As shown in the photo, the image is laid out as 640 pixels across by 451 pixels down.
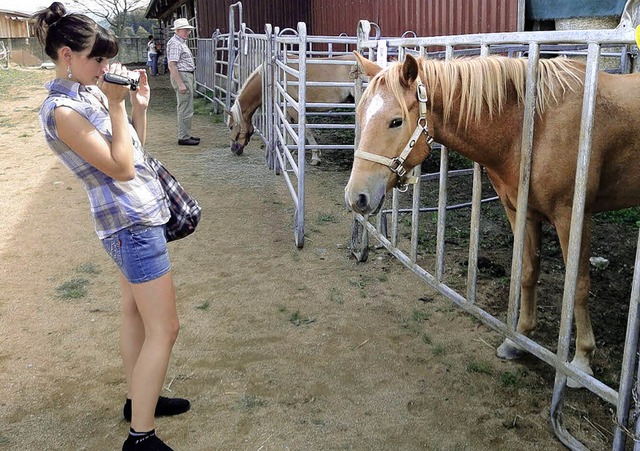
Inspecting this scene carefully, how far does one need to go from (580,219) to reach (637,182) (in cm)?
71

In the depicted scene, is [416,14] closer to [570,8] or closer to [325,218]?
[570,8]

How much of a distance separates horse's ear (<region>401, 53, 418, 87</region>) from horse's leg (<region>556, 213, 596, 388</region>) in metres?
0.88

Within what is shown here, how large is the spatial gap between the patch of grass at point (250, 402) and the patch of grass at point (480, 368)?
3.42ft

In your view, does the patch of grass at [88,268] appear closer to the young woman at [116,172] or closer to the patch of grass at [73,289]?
the patch of grass at [73,289]

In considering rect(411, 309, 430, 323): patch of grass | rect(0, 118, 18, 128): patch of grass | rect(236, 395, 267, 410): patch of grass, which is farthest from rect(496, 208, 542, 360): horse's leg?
rect(0, 118, 18, 128): patch of grass

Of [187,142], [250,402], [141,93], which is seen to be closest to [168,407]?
[250,402]

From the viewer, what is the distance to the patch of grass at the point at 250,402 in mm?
2590

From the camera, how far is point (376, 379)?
2795 mm

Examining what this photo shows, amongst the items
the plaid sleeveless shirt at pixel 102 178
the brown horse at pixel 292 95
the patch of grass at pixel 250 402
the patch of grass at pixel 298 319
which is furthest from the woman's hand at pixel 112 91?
the brown horse at pixel 292 95

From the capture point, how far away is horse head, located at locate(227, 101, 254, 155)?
7824mm

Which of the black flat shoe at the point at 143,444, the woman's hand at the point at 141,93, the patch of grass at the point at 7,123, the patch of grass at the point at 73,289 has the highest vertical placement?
the woman's hand at the point at 141,93

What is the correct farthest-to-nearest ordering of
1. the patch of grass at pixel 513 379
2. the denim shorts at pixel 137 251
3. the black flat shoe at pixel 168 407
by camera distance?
the patch of grass at pixel 513 379 → the black flat shoe at pixel 168 407 → the denim shorts at pixel 137 251

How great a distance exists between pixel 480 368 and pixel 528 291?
48 centimetres

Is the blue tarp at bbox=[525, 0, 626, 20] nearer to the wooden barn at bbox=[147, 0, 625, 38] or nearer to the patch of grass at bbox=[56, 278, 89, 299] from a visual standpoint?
the wooden barn at bbox=[147, 0, 625, 38]
